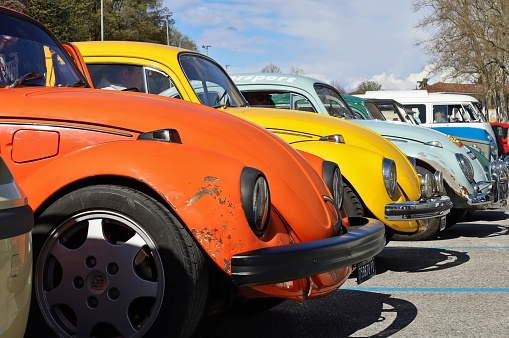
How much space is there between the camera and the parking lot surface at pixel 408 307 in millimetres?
4867

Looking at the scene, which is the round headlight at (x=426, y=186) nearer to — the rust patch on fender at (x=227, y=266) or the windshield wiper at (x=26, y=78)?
the windshield wiper at (x=26, y=78)

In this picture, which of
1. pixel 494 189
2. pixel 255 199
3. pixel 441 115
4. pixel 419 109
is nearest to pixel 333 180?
pixel 255 199

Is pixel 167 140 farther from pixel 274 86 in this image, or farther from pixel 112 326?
pixel 274 86

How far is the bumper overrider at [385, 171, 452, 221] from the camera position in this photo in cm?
644

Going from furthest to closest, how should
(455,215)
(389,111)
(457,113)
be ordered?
(457,113)
(389,111)
(455,215)

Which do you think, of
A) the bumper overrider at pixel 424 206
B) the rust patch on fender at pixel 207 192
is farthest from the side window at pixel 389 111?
the rust patch on fender at pixel 207 192

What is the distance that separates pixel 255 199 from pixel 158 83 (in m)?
3.24

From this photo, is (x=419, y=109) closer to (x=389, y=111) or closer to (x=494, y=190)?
(x=389, y=111)

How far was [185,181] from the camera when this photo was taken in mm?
3666

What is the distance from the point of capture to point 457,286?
645 centimetres

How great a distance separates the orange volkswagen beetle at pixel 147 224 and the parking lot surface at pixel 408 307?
86 centimetres

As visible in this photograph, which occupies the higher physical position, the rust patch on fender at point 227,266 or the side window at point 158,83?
the side window at point 158,83

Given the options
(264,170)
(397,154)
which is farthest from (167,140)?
(397,154)

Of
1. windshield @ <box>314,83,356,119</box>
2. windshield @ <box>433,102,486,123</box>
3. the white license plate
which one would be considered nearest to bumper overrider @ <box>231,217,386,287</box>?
the white license plate
